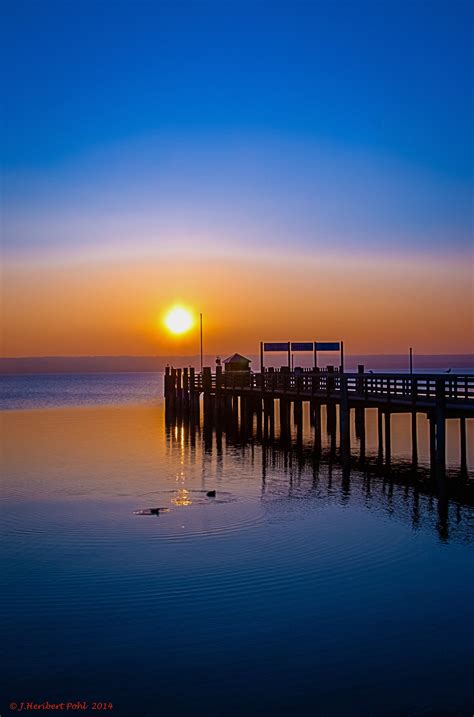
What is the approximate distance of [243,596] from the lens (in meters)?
12.6

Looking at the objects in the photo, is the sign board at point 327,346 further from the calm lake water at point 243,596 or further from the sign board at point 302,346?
the calm lake water at point 243,596

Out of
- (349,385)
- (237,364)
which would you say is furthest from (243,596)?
(237,364)

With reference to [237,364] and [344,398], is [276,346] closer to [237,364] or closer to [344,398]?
[237,364]

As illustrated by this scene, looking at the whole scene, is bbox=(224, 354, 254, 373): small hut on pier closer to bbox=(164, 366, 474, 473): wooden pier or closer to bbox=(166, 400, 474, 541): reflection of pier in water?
bbox=(164, 366, 474, 473): wooden pier

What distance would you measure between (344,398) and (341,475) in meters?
4.85

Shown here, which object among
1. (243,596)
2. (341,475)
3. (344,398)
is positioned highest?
(344,398)

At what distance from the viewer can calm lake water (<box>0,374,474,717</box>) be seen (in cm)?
932

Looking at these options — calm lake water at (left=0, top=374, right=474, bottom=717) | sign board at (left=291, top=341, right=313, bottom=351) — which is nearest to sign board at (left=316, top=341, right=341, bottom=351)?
sign board at (left=291, top=341, right=313, bottom=351)

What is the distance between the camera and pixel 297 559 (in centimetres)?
1489

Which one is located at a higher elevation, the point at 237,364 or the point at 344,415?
the point at 237,364

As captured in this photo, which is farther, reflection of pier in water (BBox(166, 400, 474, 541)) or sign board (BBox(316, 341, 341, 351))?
sign board (BBox(316, 341, 341, 351))

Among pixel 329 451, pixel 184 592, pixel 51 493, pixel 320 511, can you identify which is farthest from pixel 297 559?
pixel 329 451

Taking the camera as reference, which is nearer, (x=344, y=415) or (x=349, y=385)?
(x=344, y=415)

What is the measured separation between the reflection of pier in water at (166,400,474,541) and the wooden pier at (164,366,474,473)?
650 mm
